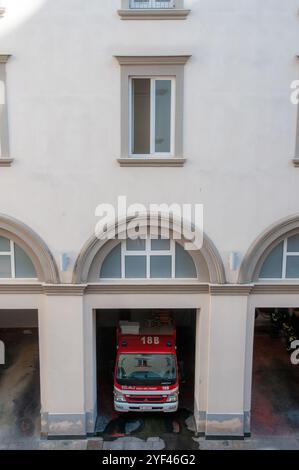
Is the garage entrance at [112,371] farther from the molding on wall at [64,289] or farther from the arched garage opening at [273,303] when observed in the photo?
the molding on wall at [64,289]

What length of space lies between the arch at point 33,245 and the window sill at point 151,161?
2.54m

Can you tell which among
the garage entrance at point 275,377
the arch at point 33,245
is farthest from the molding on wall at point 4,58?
the garage entrance at point 275,377

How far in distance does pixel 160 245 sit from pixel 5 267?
3649mm

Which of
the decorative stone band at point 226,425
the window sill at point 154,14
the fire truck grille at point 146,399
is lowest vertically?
the decorative stone band at point 226,425

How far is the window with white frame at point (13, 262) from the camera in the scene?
28.9 ft

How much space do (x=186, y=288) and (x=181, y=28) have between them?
5596 mm

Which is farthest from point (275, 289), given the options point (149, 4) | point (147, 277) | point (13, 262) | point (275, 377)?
point (149, 4)

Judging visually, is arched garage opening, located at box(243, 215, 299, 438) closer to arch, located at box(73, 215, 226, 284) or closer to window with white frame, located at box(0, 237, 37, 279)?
arch, located at box(73, 215, 226, 284)

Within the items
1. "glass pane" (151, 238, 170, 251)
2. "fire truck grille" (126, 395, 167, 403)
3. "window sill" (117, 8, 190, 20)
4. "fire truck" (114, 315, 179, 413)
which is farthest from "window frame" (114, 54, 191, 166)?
"fire truck grille" (126, 395, 167, 403)

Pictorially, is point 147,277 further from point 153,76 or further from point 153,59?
point 153,59

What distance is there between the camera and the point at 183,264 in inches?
353

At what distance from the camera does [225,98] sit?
26.6ft

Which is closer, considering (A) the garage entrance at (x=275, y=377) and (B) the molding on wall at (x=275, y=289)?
(B) the molding on wall at (x=275, y=289)

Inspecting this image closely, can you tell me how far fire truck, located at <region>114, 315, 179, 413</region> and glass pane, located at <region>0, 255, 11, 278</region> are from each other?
11.2 ft
